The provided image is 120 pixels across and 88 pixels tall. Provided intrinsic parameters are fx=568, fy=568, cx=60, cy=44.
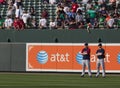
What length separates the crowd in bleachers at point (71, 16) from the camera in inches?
1369

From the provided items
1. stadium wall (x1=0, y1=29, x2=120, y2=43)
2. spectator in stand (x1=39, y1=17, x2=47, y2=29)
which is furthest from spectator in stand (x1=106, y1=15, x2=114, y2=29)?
spectator in stand (x1=39, y1=17, x2=47, y2=29)

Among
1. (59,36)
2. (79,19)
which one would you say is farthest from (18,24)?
(79,19)

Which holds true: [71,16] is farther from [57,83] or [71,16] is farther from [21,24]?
[57,83]

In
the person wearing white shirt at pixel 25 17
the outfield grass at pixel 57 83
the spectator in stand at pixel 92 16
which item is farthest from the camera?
the person wearing white shirt at pixel 25 17

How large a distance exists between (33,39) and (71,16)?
2.88 metres

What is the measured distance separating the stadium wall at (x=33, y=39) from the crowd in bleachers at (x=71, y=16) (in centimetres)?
39

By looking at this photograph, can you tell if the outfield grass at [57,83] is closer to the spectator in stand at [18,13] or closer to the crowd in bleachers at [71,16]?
the crowd in bleachers at [71,16]

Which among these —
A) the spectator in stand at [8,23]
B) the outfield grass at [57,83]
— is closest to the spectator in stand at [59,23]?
the spectator in stand at [8,23]

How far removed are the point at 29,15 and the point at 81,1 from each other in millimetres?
3480

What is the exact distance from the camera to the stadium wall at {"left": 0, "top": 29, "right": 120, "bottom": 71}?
114 ft

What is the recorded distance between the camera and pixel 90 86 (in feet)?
75.7

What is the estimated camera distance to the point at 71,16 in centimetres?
3541

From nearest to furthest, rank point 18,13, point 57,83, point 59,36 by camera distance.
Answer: point 57,83 < point 59,36 < point 18,13

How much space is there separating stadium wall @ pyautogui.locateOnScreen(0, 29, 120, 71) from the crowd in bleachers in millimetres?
386
